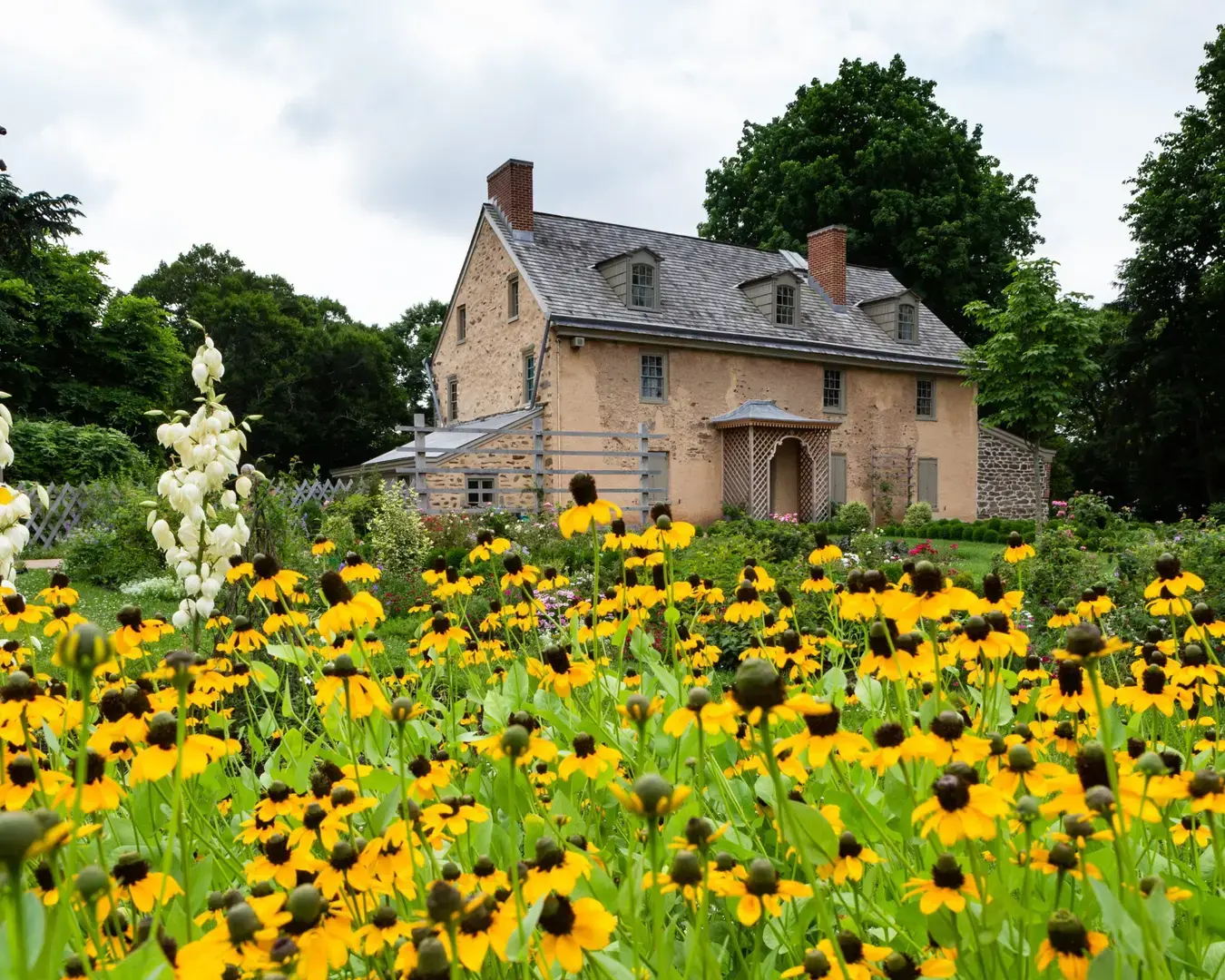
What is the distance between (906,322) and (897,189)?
804cm

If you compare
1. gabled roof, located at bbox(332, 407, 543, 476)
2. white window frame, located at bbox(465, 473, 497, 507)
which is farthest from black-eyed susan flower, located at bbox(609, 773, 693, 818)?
white window frame, located at bbox(465, 473, 497, 507)

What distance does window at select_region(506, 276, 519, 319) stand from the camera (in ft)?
59.7

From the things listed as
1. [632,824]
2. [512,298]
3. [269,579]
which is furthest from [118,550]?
[632,824]

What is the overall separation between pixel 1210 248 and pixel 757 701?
26.5m

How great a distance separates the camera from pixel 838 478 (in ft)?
66.5

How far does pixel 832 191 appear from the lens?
28.0 meters

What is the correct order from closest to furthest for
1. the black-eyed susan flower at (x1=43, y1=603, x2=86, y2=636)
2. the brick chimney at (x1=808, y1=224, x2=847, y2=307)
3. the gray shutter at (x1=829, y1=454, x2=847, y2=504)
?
1. the black-eyed susan flower at (x1=43, y1=603, x2=86, y2=636)
2. the gray shutter at (x1=829, y1=454, x2=847, y2=504)
3. the brick chimney at (x1=808, y1=224, x2=847, y2=307)

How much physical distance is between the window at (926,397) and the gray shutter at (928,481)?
1.22 meters

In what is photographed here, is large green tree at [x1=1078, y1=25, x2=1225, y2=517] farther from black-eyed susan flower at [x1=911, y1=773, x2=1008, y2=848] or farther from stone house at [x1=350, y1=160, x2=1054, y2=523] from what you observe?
black-eyed susan flower at [x1=911, y1=773, x2=1008, y2=848]

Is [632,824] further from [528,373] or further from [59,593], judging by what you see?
[528,373]

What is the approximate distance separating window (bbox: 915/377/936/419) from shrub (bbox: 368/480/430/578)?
14.7m

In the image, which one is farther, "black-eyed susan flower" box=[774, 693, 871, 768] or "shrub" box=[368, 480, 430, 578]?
"shrub" box=[368, 480, 430, 578]

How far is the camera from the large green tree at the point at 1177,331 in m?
21.6

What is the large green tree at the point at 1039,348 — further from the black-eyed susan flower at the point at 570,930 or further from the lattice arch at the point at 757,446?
the black-eyed susan flower at the point at 570,930
